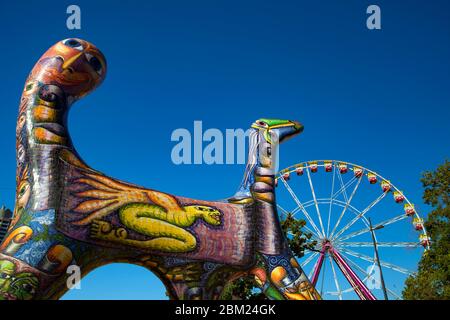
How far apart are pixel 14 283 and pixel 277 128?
6.10 meters

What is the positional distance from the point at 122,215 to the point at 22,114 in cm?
256

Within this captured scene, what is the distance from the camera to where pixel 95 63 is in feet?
27.8

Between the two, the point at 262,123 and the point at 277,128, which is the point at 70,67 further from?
the point at 277,128

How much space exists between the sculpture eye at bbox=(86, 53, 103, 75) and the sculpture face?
3.81 m

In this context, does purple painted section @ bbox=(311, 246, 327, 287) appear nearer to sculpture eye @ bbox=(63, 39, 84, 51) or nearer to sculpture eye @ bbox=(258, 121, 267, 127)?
sculpture eye @ bbox=(258, 121, 267, 127)

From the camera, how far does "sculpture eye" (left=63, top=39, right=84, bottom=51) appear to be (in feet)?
27.0

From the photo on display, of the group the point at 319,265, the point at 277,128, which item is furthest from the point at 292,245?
the point at 277,128

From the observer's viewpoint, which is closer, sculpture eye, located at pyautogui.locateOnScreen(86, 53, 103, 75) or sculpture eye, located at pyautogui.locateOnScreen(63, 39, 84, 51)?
sculpture eye, located at pyautogui.locateOnScreen(63, 39, 84, 51)

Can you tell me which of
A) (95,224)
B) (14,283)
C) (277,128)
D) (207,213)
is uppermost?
(277,128)

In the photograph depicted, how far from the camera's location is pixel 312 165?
82.9 ft

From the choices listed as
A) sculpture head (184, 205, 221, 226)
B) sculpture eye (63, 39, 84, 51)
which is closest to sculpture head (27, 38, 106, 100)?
sculpture eye (63, 39, 84, 51)

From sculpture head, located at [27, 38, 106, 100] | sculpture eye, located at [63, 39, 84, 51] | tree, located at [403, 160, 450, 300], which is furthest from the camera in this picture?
tree, located at [403, 160, 450, 300]

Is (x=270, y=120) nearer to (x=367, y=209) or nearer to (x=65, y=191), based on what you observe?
(x=65, y=191)

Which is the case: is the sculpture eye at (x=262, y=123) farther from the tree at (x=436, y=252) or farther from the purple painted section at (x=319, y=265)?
the purple painted section at (x=319, y=265)
